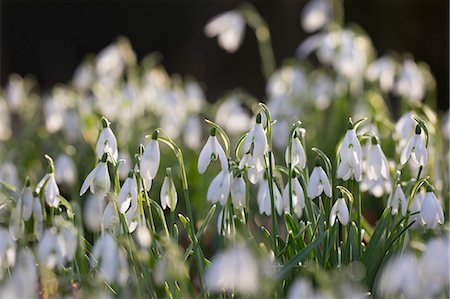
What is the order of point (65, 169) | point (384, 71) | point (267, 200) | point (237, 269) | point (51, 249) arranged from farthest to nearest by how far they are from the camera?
point (384, 71), point (65, 169), point (267, 200), point (51, 249), point (237, 269)

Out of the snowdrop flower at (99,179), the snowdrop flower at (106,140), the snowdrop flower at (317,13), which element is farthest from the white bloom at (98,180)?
the snowdrop flower at (317,13)

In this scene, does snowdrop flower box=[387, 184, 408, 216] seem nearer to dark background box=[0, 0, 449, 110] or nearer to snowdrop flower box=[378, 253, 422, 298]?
snowdrop flower box=[378, 253, 422, 298]

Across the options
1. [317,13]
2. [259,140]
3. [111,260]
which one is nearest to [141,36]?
[317,13]

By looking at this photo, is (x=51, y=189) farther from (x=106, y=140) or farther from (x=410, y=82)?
(x=410, y=82)

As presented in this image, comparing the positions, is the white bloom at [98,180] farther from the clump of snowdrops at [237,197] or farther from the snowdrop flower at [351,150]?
the snowdrop flower at [351,150]

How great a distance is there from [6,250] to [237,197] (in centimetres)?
60

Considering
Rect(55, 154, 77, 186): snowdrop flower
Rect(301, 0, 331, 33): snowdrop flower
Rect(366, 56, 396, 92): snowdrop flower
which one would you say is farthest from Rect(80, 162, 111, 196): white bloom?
Rect(301, 0, 331, 33): snowdrop flower

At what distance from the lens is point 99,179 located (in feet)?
6.72

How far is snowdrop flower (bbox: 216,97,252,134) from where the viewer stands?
155 inches

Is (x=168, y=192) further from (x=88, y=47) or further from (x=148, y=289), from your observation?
(x=88, y=47)

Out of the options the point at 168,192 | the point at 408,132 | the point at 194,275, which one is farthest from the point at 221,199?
the point at 194,275

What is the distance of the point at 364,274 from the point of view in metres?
2.21

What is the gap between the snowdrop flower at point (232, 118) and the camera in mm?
3947

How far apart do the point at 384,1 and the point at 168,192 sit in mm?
5479
